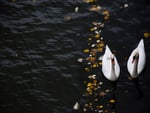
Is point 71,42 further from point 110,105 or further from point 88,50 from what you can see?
point 110,105

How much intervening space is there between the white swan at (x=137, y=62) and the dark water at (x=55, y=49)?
0.26m

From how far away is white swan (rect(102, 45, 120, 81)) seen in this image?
9.50 meters

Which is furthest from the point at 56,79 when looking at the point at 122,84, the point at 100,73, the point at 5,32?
the point at 5,32

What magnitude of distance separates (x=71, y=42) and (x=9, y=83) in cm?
278

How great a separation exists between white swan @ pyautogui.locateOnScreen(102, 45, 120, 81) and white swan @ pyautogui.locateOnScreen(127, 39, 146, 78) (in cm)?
45

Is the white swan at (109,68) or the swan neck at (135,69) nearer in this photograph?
the swan neck at (135,69)

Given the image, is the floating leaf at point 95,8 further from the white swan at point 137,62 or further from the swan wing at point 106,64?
the white swan at point 137,62

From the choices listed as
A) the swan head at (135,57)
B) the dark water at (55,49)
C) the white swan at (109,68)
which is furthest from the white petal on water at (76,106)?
the swan head at (135,57)

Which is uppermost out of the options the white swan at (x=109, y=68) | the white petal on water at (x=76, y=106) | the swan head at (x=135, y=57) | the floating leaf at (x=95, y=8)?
the floating leaf at (x=95, y=8)

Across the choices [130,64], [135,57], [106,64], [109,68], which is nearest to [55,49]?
[106,64]

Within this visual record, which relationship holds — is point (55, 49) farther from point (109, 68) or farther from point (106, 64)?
point (109, 68)

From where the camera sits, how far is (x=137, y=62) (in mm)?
9391

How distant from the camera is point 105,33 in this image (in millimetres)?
10828

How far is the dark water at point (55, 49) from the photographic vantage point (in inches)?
372
